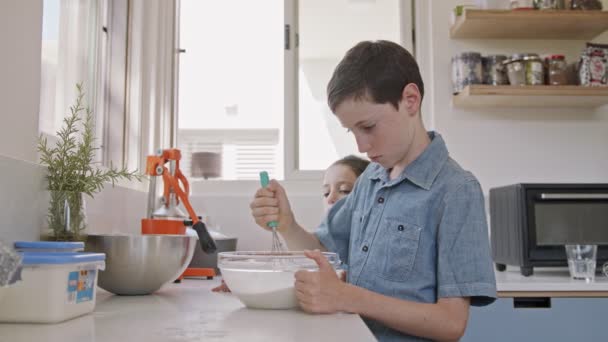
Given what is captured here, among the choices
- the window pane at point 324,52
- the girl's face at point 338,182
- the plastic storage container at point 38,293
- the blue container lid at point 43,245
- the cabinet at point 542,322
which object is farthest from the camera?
the window pane at point 324,52

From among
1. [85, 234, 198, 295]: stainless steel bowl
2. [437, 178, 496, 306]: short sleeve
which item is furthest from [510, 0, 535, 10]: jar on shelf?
[85, 234, 198, 295]: stainless steel bowl

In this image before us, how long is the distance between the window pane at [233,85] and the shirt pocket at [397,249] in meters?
1.44

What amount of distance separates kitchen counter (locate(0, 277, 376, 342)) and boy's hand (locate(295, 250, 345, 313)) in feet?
0.05

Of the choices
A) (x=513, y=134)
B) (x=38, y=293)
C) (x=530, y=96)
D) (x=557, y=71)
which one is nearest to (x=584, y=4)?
(x=557, y=71)

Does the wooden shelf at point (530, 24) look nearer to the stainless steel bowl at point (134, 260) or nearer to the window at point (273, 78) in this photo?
the window at point (273, 78)

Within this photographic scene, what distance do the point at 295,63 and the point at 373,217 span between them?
147cm

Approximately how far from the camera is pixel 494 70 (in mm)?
2318

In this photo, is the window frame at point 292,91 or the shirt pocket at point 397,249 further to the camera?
the window frame at point 292,91

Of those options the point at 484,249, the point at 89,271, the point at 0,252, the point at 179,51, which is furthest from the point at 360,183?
the point at 179,51

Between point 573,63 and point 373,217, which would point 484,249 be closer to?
point 373,217

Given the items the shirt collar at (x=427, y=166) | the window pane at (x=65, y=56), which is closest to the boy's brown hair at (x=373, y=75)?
the shirt collar at (x=427, y=166)

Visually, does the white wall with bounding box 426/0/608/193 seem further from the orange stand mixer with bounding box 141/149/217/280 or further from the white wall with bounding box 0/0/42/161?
the white wall with bounding box 0/0/42/161

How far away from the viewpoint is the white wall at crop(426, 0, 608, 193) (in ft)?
7.98

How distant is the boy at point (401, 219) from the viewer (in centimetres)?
93
